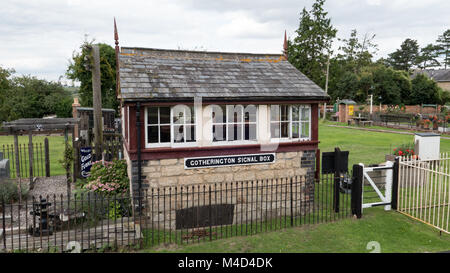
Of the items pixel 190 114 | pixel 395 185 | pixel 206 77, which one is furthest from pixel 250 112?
pixel 395 185

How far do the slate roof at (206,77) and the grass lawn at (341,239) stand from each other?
3.67 m

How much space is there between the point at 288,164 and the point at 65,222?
622 cm

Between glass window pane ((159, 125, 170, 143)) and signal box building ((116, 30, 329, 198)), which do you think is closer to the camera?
signal box building ((116, 30, 329, 198))

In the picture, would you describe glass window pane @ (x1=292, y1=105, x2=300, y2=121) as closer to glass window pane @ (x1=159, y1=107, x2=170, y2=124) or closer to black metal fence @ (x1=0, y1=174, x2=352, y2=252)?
black metal fence @ (x1=0, y1=174, x2=352, y2=252)

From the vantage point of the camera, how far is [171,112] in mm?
9219

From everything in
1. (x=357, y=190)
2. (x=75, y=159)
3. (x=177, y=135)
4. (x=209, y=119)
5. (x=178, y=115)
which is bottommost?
(x=357, y=190)

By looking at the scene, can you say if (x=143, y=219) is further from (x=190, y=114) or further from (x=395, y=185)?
(x=395, y=185)

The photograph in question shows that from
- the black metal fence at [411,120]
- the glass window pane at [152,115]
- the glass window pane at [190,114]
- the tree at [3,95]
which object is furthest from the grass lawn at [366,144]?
the tree at [3,95]

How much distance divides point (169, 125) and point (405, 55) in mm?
76105

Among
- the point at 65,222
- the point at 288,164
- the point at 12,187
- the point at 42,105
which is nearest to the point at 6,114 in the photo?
the point at 42,105

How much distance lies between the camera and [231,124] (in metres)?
9.93

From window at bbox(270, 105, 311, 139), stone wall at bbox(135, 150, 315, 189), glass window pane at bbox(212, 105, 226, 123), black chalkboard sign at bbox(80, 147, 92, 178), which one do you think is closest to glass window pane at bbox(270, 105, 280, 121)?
window at bbox(270, 105, 311, 139)

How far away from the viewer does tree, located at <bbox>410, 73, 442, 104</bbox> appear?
4247 cm

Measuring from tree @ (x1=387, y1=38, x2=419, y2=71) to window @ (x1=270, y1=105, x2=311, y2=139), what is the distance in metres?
71.4
